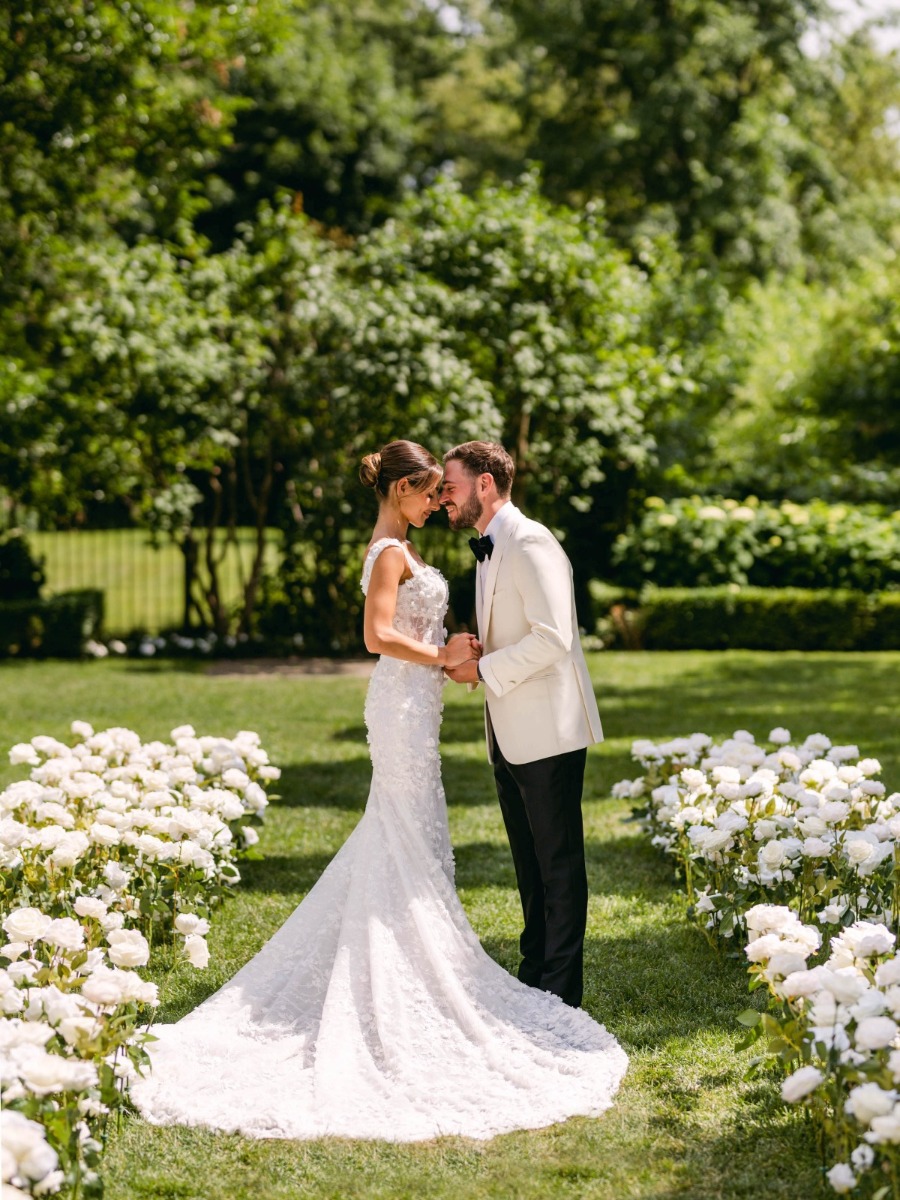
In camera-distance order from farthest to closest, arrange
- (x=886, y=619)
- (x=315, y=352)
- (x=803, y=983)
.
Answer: (x=886, y=619), (x=315, y=352), (x=803, y=983)

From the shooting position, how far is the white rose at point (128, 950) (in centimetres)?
349

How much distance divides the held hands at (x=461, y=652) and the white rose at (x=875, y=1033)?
1892 millimetres

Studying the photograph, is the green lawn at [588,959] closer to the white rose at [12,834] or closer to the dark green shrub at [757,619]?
the white rose at [12,834]

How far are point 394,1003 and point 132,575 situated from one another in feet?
51.1

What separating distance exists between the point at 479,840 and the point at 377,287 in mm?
8424

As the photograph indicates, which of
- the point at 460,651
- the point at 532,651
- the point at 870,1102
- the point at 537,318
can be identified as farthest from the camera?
the point at 537,318

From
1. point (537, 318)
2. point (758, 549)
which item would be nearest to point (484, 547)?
point (537, 318)

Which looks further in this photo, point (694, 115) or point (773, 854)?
point (694, 115)

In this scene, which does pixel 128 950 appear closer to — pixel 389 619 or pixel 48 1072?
pixel 48 1072

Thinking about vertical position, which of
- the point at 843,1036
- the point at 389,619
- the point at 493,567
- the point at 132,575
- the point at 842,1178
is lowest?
the point at 842,1178

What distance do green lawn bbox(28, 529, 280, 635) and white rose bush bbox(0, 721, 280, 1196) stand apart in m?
9.69

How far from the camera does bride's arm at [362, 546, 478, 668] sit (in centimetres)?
431

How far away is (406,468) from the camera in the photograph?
4.31 meters

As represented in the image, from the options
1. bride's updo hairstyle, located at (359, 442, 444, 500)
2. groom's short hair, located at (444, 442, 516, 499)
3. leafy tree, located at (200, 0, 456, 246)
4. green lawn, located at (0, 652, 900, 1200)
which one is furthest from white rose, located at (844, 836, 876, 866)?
leafy tree, located at (200, 0, 456, 246)
